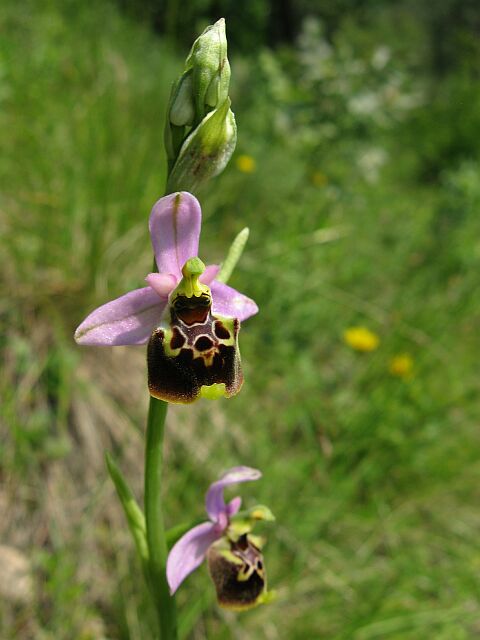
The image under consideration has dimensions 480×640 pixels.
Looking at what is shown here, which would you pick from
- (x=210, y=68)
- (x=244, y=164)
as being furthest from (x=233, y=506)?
(x=244, y=164)

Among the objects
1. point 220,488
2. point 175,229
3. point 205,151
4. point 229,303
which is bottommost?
point 220,488

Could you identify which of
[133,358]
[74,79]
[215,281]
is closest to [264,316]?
[133,358]

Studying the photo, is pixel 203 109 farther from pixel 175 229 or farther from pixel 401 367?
pixel 401 367

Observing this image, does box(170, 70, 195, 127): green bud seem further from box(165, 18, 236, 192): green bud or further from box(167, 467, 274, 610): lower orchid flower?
box(167, 467, 274, 610): lower orchid flower

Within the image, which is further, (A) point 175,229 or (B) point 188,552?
(B) point 188,552

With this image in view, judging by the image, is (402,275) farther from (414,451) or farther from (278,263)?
(414,451)

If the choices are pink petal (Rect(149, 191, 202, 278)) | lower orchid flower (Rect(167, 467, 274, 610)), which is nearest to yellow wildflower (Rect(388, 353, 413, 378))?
lower orchid flower (Rect(167, 467, 274, 610))
